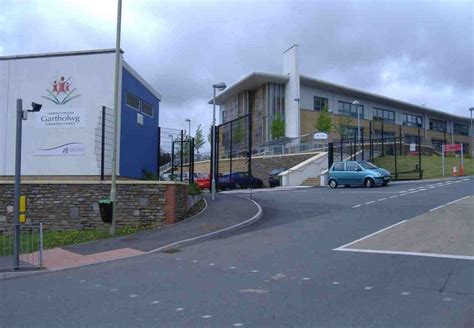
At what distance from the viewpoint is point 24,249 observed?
13898 millimetres

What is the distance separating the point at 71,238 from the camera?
1521 cm

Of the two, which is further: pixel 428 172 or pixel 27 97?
pixel 428 172

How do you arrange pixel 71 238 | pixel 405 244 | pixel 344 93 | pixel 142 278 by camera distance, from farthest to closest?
pixel 344 93, pixel 71 238, pixel 405 244, pixel 142 278

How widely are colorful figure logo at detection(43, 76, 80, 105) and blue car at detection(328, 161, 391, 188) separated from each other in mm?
17183

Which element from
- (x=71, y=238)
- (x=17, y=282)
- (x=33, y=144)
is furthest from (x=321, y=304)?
(x=33, y=144)

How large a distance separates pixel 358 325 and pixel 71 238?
36.7 ft

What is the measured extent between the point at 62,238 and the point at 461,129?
100 meters

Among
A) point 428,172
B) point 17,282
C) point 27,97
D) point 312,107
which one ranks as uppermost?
point 312,107

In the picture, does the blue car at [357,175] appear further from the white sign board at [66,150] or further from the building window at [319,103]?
the building window at [319,103]

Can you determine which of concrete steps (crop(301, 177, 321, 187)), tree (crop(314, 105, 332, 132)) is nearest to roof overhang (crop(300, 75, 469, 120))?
tree (crop(314, 105, 332, 132))

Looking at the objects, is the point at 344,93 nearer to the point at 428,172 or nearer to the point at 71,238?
the point at 428,172

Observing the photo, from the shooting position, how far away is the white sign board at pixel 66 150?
67.1 feet

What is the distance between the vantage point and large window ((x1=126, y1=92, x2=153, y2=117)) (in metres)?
22.7

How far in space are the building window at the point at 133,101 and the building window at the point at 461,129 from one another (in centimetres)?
8894
